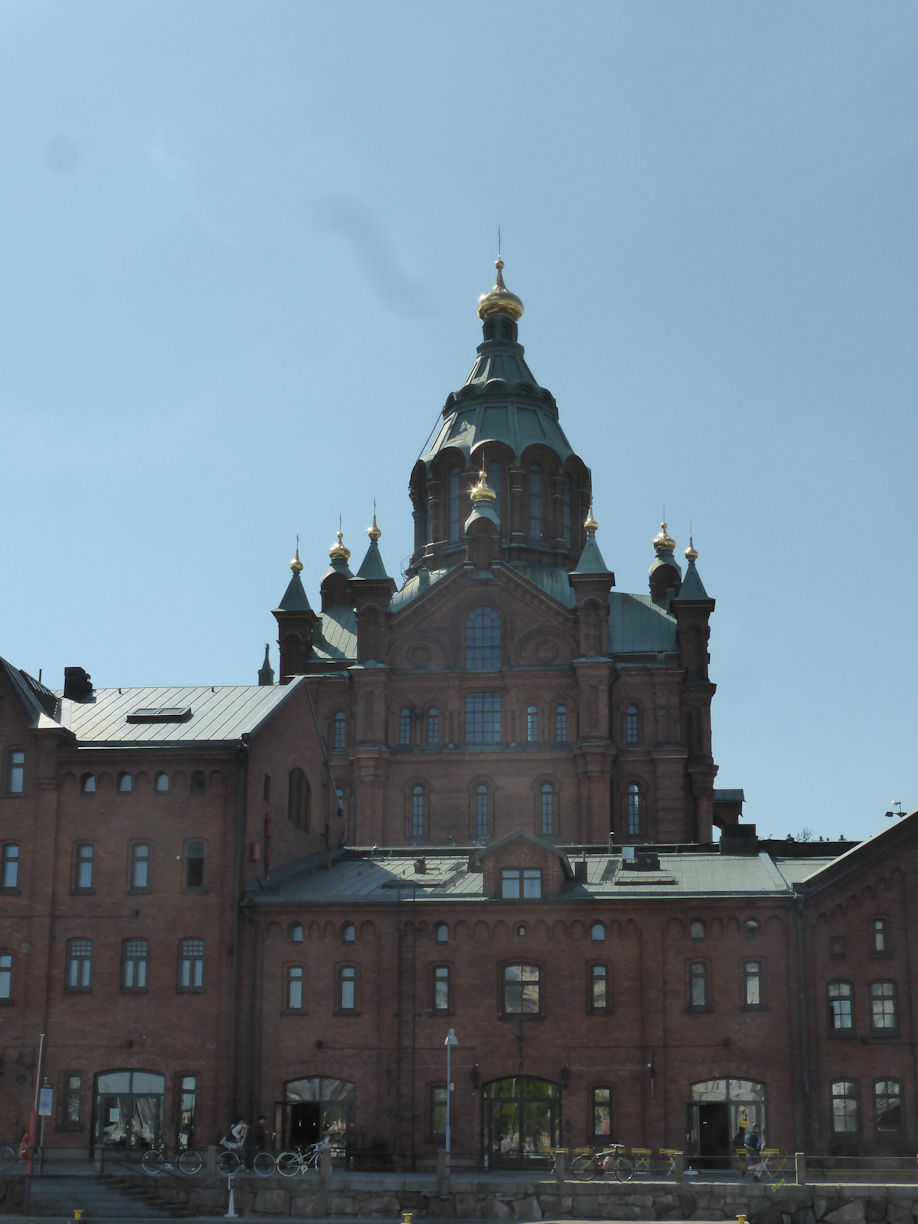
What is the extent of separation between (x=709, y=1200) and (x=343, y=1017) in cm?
1541

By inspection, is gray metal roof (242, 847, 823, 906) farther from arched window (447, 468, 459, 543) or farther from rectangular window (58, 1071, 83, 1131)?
arched window (447, 468, 459, 543)

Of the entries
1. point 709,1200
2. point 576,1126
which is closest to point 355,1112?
point 576,1126

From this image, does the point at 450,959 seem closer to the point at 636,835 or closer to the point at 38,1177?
the point at 38,1177

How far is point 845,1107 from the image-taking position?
54.7m

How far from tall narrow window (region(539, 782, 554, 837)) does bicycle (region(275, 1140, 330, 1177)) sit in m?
31.1

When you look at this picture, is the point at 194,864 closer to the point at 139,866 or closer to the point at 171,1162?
the point at 139,866

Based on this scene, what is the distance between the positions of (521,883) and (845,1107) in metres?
12.4

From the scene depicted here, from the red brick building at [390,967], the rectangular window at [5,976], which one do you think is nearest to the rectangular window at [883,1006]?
the red brick building at [390,967]

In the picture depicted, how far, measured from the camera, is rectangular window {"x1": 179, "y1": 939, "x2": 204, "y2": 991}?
58250 mm

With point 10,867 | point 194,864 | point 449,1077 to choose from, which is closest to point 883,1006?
point 449,1077

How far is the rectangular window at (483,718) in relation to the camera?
85.6 metres

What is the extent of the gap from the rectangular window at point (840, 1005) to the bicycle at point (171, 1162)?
20.1 m

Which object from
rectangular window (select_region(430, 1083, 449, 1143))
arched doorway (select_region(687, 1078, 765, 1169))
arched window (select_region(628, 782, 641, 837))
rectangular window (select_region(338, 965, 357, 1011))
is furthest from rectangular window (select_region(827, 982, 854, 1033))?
arched window (select_region(628, 782, 641, 837))

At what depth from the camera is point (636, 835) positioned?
277ft
